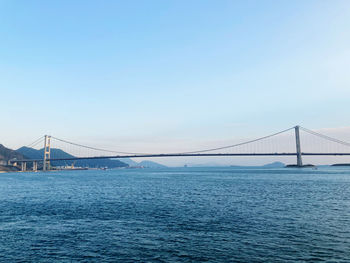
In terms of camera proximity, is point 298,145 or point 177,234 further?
point 298,145

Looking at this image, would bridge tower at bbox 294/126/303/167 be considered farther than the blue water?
Yes

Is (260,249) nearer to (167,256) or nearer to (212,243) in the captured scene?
(212,243)

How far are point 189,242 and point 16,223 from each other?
1587cm

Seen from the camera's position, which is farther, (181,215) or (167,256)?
(181,215)

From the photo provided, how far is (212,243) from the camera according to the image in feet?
52.1

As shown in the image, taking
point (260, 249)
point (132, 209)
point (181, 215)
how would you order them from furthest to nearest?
point (132, 209) < point (181, 215) < point (260, 249)

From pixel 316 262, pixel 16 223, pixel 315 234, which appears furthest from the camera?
pixel 16 223

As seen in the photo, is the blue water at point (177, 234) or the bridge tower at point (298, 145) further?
the bridge tower at point (298, 145)

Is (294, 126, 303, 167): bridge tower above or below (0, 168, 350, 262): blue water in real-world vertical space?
above

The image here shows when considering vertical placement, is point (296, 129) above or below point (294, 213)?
above

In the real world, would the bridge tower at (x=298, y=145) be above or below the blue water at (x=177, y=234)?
above

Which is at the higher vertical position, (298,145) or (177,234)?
(298,145)

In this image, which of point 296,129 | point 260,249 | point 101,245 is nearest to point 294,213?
point 260,249

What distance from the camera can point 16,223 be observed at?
2161 centimetres
